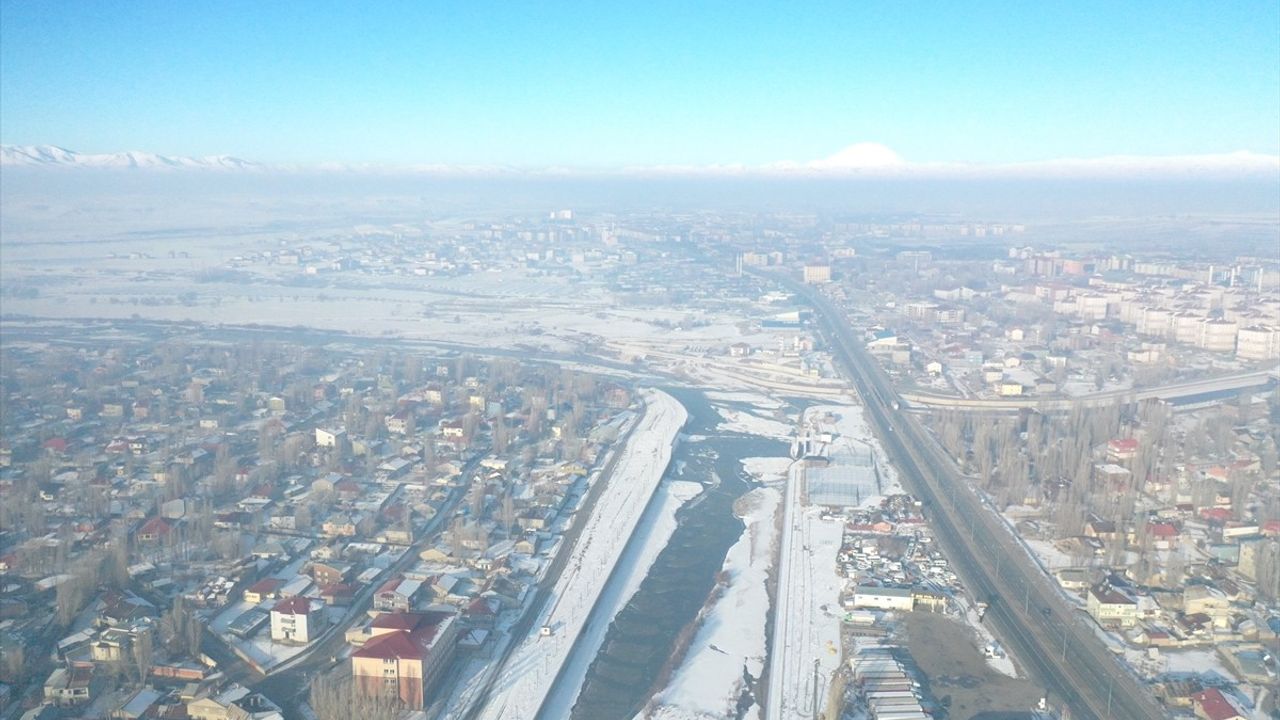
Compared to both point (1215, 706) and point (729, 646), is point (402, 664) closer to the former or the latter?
point (729, 646)

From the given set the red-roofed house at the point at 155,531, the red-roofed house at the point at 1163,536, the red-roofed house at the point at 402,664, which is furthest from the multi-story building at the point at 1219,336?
the red-roofed house at the point at 155,531

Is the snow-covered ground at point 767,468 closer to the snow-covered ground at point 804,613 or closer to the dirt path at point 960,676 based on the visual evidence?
the snow-covered ground at point 804,613

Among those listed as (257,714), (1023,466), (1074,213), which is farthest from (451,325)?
(1074,213)

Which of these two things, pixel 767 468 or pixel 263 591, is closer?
pixel 263 591

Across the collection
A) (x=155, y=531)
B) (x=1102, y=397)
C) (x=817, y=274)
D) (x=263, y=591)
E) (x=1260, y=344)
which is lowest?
(x=263, y=591)

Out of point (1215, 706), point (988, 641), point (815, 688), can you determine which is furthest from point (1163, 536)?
point (815, 688)

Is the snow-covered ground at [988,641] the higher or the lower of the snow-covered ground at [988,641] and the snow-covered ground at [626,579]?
the higher
